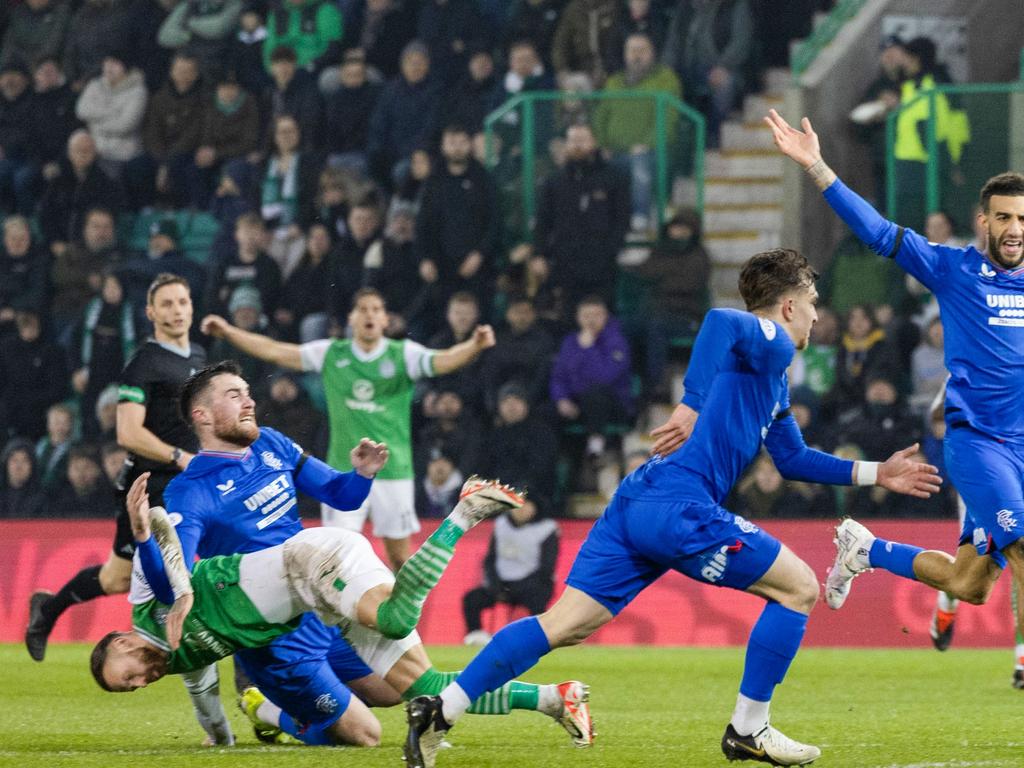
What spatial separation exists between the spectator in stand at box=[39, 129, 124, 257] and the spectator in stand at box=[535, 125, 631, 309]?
190 inches

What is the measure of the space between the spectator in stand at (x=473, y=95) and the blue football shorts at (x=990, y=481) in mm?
10260

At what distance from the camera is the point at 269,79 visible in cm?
1944

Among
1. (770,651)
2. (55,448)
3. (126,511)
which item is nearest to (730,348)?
(770,651)

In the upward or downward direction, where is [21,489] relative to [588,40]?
downward

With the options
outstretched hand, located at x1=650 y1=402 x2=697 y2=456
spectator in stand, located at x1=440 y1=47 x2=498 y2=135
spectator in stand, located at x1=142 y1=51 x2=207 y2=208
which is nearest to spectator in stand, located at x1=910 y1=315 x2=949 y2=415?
spectator in stand, located at x1=440 y1=47 x2=498 y2=135

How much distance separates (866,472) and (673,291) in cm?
971

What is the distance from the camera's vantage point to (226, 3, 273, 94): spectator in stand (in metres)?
19.5

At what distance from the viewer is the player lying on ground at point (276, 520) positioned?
24.6 feet

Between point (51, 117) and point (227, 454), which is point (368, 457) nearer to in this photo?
point (227, 454)

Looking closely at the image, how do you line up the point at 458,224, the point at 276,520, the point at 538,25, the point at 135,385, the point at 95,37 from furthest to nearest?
1. the point at 95,37
2. the point at 538,25
3. the point at 458,224
4. the point at 135,385
5. the point at 276,520

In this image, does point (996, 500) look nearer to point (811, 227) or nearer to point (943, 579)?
point (943, 579)

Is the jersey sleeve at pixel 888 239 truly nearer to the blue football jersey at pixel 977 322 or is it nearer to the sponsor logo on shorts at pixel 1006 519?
the blue football jersey at pixel 977 322

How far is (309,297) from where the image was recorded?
1744 centimetres

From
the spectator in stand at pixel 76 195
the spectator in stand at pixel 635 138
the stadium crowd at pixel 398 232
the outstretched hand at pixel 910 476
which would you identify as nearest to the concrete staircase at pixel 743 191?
the stadium crowd at pixel 398 232
